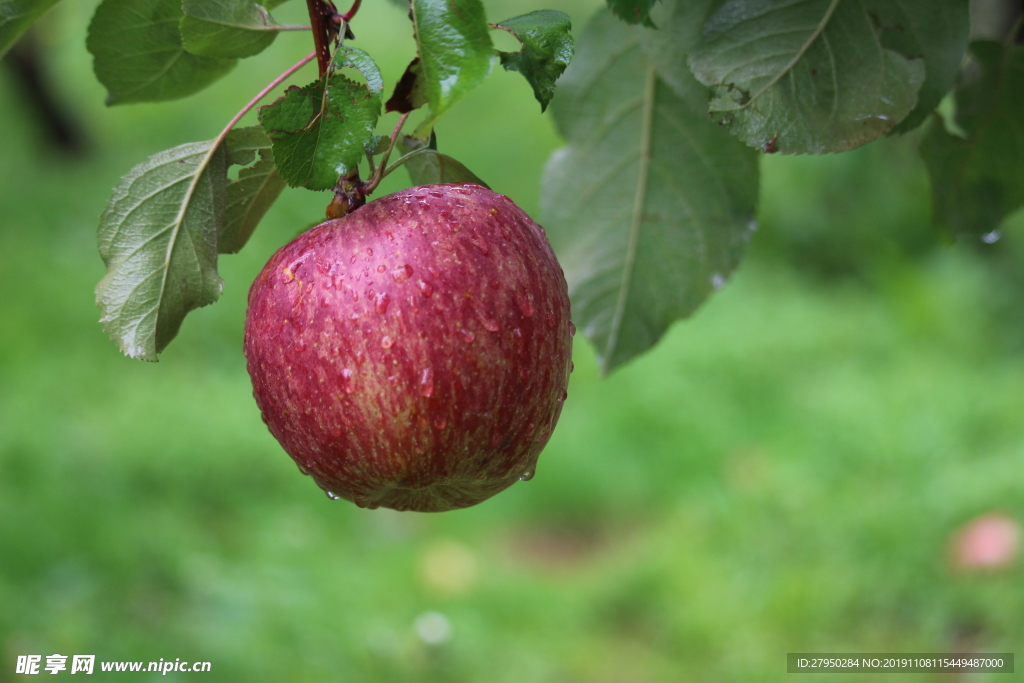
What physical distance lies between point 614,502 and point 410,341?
2417mm

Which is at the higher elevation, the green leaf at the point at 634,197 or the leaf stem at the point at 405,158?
the leaf stem at the point at 405,158

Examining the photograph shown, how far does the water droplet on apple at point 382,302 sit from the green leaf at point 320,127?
0.21ft

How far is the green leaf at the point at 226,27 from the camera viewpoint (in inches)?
20.6

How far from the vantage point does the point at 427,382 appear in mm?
504

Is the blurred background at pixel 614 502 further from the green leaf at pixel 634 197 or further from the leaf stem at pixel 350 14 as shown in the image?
the leaf stem at pixel 350 14

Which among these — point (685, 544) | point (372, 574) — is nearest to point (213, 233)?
point (372, 574)

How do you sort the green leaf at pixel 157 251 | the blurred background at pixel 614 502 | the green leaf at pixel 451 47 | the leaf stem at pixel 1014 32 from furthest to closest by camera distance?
the blurred background at pixel 614 502
the leaf stem at pixel 1014 32
the green leaf at pixel 157 251
the green leaf at pixel 451 47

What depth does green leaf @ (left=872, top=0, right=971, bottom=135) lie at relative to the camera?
0.61 m

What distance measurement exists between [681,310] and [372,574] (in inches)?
69.9

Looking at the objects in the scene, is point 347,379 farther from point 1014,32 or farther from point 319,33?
point 1014,32

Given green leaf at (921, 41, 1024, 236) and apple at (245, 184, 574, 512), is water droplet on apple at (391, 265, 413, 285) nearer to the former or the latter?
Result: apple at (245, 184, 574, 512)

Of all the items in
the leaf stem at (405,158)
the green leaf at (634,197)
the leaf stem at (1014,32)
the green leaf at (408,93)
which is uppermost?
the green leaf at (408,93)

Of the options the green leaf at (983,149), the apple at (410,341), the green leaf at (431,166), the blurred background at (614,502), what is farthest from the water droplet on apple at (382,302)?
the blurred background at (614,502)

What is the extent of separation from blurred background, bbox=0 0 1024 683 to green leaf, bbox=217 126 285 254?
0.97 meters
